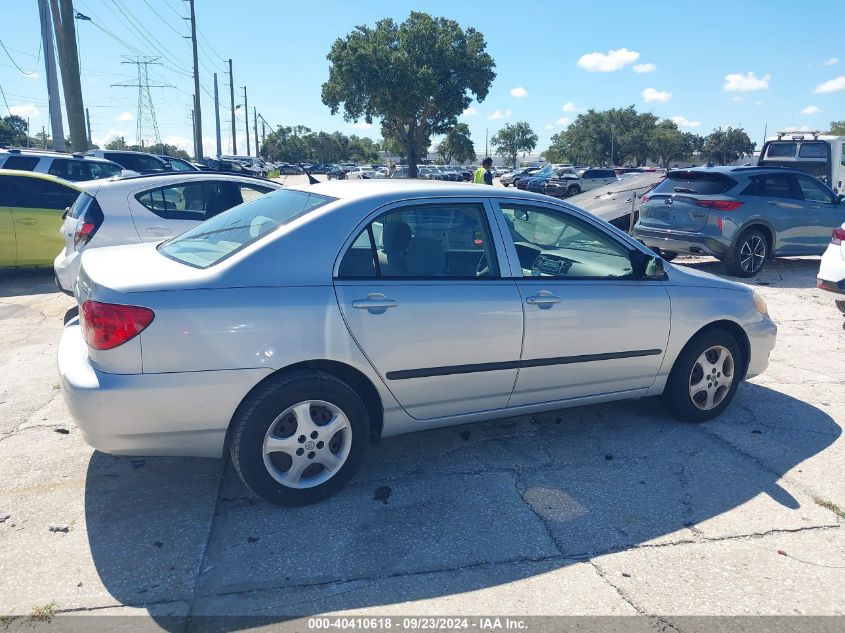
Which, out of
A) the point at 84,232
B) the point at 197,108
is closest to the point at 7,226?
the point at 84,232

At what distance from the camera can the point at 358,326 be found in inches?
133

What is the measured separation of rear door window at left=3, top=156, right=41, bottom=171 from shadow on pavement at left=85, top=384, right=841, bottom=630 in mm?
11329

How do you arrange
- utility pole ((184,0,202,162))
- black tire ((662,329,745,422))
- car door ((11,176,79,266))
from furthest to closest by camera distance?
utility pole ((184,0,202,162)) < car door ((11,176,79,266)) < black tire ((662,329,745,422))

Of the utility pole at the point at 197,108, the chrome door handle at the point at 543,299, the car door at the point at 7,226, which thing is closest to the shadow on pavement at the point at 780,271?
the chrome door handle at the point at 543,299

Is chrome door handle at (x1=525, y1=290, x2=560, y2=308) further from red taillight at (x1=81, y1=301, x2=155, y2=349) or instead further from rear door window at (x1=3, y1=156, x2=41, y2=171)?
rear door window at (x1=3, y1=156, x2=41, y2=171)

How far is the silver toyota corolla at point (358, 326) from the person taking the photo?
10.1 feet

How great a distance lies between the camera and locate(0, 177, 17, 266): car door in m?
8.86

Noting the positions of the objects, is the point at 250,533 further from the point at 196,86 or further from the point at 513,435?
the point at 196,86

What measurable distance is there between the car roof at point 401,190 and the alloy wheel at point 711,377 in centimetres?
162

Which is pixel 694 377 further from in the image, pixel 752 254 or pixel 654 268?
pixel 752 254

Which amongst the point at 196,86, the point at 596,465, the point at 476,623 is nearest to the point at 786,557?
the point at 596,465

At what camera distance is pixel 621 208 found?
1223 centimetres

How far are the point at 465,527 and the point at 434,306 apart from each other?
1.14 meters

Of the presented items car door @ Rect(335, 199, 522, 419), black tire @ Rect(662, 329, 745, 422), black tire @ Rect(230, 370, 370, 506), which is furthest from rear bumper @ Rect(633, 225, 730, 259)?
black tire @ Rect(230, 370, 370, 506)
